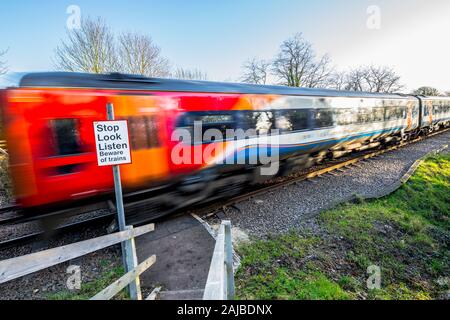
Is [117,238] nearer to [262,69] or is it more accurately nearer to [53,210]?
[53,210]

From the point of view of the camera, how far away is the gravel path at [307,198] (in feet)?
16.6

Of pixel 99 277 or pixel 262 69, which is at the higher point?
pixel 262 69

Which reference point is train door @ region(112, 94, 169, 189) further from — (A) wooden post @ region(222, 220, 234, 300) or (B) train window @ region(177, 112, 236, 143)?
(A) wooden post @ region(222, 220, 234, 300)

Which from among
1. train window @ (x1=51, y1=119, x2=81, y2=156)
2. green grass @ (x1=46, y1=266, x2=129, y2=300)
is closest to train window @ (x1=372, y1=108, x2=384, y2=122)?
train window @ (x1=51, y1=119, x2=81, y2=156)

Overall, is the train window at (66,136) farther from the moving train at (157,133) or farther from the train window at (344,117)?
the train window at (344,117)

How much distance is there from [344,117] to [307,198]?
4.69 m

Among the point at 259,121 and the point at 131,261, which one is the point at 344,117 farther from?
the point at 131,261

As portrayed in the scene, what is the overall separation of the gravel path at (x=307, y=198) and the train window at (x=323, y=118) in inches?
73.7

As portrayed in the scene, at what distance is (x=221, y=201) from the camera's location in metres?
6.04

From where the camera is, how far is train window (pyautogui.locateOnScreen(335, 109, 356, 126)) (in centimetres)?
879

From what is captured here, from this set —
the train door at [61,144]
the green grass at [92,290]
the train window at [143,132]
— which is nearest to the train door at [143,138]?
the train window at [143,132]

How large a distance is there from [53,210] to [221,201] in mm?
3632

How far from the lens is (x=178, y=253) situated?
3.85 m
